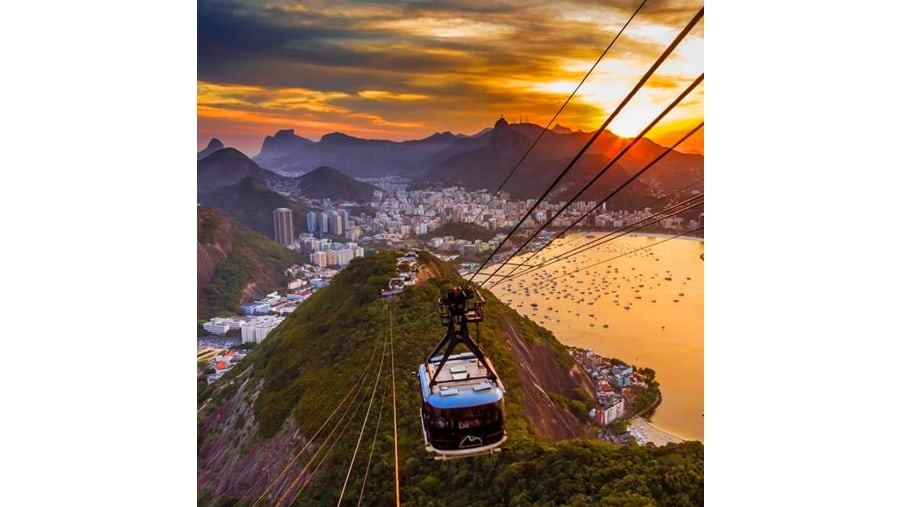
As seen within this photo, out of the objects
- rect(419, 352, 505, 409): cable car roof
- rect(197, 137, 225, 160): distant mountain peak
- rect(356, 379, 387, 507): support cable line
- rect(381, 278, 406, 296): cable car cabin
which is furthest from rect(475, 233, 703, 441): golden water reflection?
rect(197, 137, 225, 160): distant mountain peak

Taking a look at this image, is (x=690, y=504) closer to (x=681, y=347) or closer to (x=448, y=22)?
(x=681, y=347)

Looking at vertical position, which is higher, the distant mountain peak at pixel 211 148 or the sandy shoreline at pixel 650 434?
the distant mountain peak at pixel 211 148

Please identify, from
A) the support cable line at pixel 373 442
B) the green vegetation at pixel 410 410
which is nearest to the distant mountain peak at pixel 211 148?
the green vegetation at pixel 410 410

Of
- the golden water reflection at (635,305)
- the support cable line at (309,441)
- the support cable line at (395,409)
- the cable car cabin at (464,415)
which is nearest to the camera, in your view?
the cable car cabin at (464,415)

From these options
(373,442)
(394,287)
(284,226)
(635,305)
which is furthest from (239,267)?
(635,305)

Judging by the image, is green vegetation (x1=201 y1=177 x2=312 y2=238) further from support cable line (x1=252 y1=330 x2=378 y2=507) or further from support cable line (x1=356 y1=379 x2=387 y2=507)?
support cable line (x1=356 y1=379 x2=387 y2=507)

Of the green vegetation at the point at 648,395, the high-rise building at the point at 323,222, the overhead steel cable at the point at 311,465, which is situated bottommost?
the overhead steel cable at the point at 311,465

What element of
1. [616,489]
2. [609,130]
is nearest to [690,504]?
[616,489]

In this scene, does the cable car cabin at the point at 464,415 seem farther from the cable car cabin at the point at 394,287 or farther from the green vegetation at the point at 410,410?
the cable car cabin at the point at 394,287
